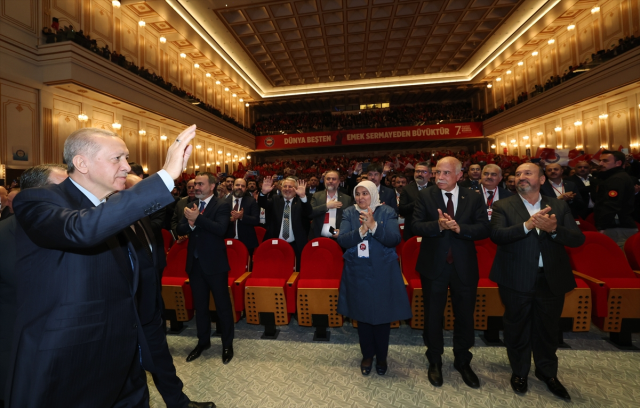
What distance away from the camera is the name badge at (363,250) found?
2.56 m

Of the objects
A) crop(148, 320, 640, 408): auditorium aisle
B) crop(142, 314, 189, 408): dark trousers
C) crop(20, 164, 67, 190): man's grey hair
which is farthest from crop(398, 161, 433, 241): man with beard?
crop(20, 164, 67, 190): man's grey hair

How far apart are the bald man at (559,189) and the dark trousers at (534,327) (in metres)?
2.34

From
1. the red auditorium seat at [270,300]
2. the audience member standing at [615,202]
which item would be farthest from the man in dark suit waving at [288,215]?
the audience member standing at [615,202]

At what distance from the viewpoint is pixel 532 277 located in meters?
2.29

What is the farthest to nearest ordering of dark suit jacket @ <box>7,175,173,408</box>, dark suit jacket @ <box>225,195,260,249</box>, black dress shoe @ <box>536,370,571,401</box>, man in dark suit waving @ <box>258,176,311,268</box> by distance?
dark suit jacket @ <box>225,195,260,249</box> < man in dark suit waving @ <box>258,176,311,268</box> < black dress shoe @ <box>536,370,571,401</box> < dark suit jacket @ <box>7,175,173,408</box>

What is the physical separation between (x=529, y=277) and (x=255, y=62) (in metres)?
15.5

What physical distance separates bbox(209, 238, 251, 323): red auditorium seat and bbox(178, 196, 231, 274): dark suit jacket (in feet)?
1.97

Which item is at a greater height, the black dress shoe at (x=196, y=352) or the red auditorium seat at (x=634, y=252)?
the red auditorium seat at (x=634, y=252)

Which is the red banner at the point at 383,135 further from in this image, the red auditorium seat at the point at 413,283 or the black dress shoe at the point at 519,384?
the black dress shoe at the point at 519,384

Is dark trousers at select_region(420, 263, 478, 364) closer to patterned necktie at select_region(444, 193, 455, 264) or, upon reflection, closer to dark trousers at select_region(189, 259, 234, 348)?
patterned necktie at select_region(444, 193, 455, 264)

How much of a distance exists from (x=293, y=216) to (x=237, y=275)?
108 cm

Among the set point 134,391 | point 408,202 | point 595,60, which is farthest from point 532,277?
point 595,60

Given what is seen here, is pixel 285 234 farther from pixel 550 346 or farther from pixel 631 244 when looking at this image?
pixel 631 244

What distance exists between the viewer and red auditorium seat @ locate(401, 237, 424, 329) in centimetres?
321
